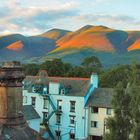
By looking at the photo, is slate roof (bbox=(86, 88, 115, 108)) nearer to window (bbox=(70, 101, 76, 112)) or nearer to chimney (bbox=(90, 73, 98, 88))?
chimney (bbox=(90, 73, 98, 88))

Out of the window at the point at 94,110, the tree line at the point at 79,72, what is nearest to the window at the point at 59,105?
the window at the point at 94,110

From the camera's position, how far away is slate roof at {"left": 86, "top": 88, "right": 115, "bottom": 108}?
4819 centimetres

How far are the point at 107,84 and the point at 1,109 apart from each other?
2778 inches

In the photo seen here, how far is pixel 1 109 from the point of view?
537 cm

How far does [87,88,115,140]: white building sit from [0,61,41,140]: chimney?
42.9m

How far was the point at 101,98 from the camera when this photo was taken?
162 feet

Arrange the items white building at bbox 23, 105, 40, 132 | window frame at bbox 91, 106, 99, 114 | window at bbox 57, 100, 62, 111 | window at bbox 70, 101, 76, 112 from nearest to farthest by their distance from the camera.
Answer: white building at bbox 23, 105, 40, 132 → window frame at bbox 91, 106, 99, 114 → window at bbox 70, 101, 76, 112 → window at bbox 57, 100, 62, 111

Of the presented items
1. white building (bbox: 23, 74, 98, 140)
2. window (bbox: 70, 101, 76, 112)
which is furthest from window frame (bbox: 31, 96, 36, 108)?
window (bbox: 70, 101, 76, 112)

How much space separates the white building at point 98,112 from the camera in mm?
48312

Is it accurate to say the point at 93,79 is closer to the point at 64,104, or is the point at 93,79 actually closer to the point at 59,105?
the point at 64,104

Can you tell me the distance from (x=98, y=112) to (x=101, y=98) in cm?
197

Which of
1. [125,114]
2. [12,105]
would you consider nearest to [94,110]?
[125,114]

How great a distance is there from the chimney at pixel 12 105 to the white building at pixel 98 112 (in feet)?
141

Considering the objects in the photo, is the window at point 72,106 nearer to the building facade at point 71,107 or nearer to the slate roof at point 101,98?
the building facade at point 71,107
